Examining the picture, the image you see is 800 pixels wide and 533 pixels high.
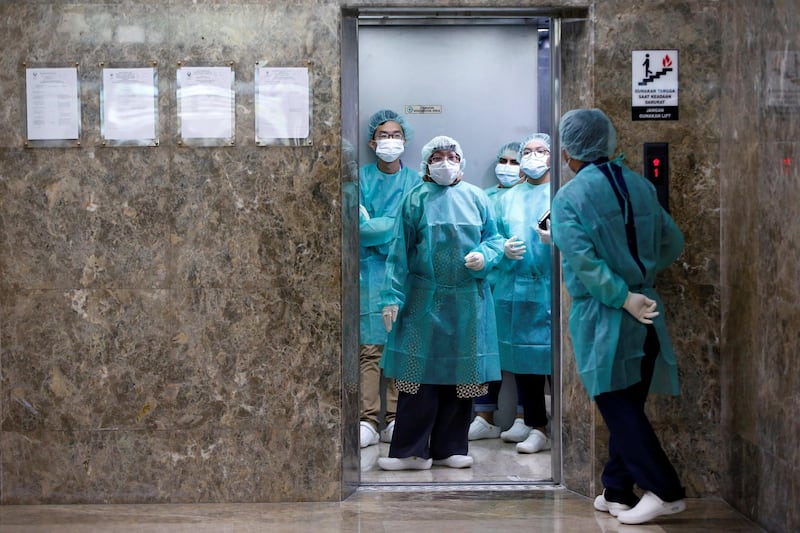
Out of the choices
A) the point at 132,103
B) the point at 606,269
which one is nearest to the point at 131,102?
the point at 132,103

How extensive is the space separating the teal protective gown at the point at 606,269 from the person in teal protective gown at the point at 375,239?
4.24 feet

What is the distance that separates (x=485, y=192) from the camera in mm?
4508

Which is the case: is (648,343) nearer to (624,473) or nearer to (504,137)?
(624,473)

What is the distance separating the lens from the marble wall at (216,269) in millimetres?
3666

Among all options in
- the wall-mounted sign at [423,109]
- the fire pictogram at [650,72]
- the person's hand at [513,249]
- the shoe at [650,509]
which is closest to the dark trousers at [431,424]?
the person's hand at [513,249]

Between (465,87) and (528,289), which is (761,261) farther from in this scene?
(465,87)

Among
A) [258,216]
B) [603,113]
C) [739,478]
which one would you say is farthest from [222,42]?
[739,478]

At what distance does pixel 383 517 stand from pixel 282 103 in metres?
1.58

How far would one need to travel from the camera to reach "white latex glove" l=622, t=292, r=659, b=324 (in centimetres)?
325

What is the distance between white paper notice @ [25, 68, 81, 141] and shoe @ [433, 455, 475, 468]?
2.09 metres

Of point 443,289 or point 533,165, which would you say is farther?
point 533,165

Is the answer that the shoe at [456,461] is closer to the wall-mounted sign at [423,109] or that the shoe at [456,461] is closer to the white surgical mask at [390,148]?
the white surgical mask at [390,148]

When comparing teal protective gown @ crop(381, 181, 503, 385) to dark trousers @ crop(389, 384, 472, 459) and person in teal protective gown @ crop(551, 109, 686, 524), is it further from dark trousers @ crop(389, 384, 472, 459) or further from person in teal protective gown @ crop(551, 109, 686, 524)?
person in teal protective gown @ crop(551, 109, 686, 524)

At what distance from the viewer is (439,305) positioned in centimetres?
426
